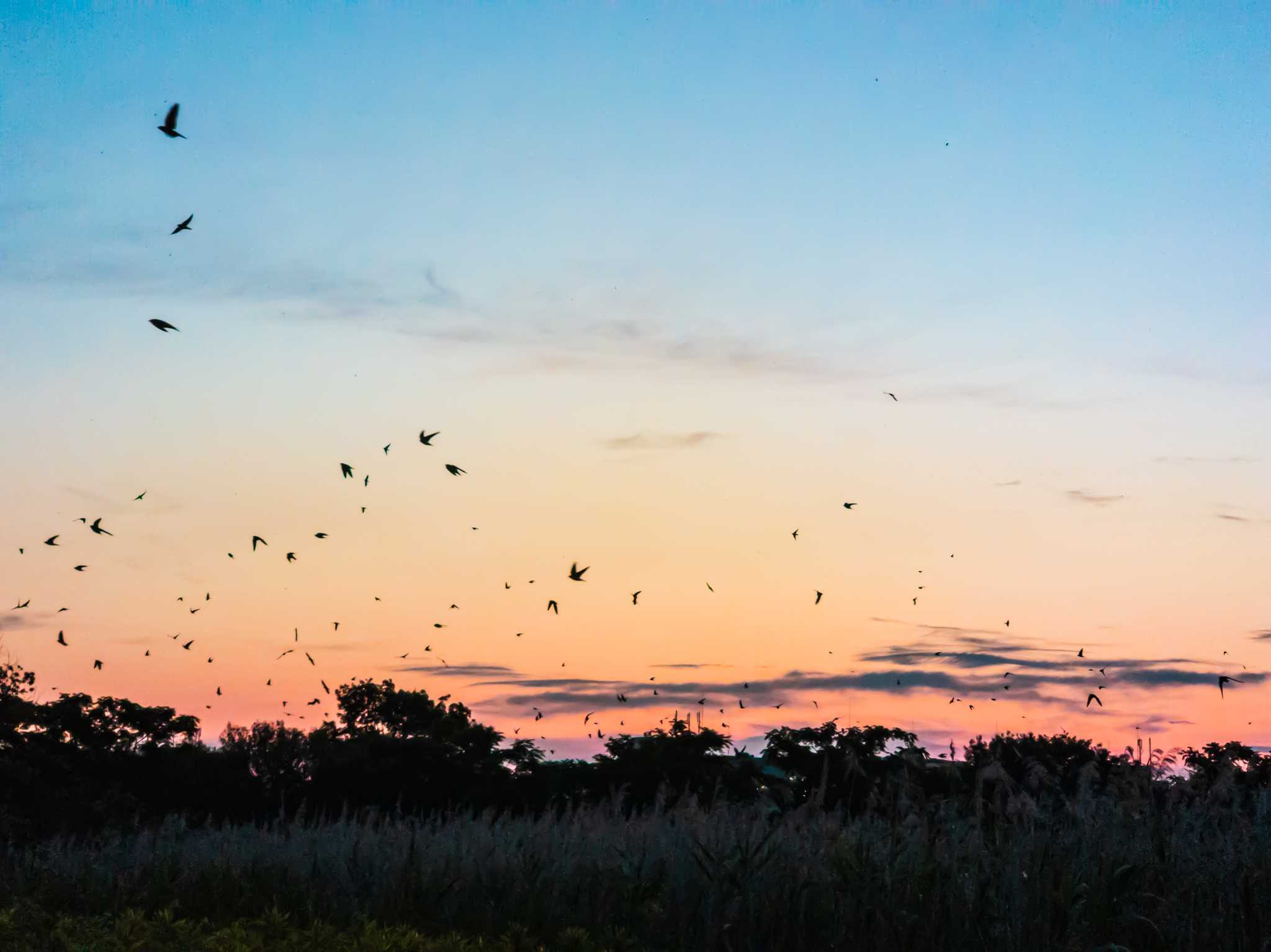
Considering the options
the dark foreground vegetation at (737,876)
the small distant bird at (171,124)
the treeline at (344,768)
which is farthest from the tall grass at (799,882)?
the treeline at (344,768)

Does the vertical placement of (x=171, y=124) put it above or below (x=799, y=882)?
above

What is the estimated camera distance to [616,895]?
13109mm

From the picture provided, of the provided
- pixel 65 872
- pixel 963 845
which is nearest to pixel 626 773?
pixel 65 872

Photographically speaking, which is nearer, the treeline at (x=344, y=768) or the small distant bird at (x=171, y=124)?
the small distant bird at (x=171, y=124)

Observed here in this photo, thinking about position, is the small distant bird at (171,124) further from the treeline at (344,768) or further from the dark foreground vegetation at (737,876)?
the treeline at (344,768)

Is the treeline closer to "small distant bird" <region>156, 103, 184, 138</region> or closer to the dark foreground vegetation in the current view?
the dark foreground vegetation

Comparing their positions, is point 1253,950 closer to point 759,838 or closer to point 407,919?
point 759,838

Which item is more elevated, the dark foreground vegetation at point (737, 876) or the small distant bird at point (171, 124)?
the small distant bird at point (171, 124)

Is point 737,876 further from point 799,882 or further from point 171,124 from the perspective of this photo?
point 171,124

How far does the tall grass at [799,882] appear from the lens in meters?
10.8

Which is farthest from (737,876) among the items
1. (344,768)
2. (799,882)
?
(344,768)

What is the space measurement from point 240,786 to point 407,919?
23.4m

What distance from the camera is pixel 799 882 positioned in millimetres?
11789

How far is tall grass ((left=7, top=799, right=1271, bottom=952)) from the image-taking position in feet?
35.4
